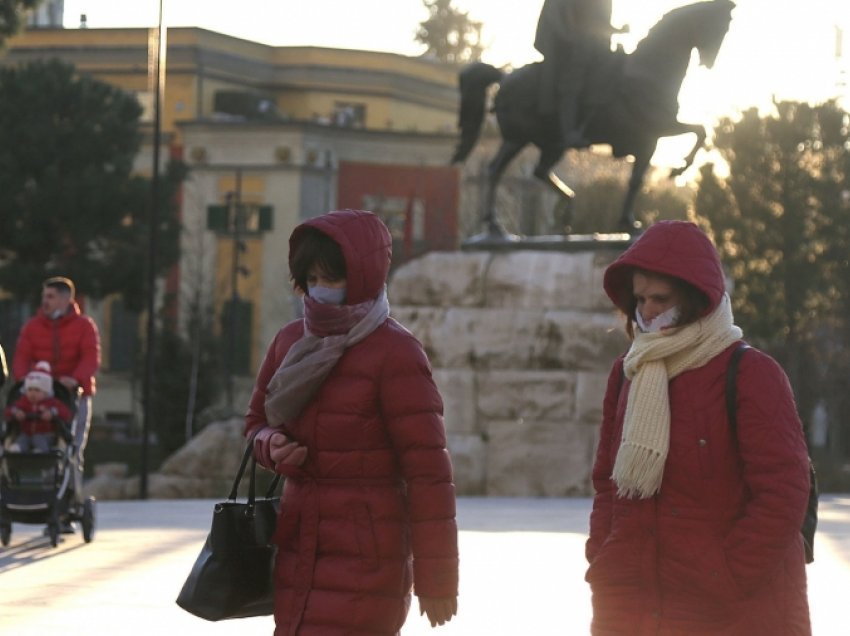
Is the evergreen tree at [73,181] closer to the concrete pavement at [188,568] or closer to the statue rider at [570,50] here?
the statue rider at [570,50]

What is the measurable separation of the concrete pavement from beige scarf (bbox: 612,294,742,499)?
433cm

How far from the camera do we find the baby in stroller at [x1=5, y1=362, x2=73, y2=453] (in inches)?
555

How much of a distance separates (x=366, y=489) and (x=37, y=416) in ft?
27.6

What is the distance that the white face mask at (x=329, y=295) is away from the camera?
625 cm

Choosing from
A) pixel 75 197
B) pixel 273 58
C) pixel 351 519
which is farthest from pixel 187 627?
pixel 273 58

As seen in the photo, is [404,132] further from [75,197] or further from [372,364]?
[372,364]

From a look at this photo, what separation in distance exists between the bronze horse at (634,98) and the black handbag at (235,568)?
49.0ft

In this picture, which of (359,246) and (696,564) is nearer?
(696,564)

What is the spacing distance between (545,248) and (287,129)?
43.5 meters

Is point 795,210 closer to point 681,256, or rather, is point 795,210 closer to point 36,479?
point 36,479

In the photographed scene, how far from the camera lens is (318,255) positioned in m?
6.26

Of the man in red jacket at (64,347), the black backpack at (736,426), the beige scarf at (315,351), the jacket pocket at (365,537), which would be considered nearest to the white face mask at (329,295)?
the beige scarf at (315,351)

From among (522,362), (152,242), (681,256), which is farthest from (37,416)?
(152,242)

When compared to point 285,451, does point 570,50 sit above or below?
above
